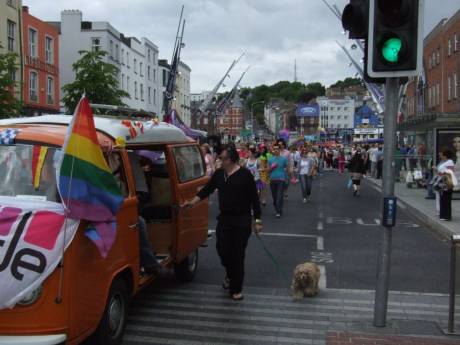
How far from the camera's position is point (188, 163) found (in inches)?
291

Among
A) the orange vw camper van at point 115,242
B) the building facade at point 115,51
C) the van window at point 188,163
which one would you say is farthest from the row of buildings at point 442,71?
the building facade at point 115,51

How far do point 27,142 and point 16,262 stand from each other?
975mm

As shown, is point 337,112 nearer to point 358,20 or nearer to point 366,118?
point 366,118

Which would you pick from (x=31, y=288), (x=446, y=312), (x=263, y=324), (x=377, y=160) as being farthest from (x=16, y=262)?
(x=377, y=160)

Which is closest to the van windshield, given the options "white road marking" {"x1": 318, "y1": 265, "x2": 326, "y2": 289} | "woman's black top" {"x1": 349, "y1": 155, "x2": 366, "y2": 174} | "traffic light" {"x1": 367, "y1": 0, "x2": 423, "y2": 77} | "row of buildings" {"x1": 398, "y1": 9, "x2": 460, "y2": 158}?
"traffic light" {"x1": 367, "y1": 0, "x2": 423, "y2": 77}

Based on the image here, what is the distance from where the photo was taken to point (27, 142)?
13.9ft

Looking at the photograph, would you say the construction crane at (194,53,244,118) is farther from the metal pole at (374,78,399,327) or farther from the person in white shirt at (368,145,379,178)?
the metal pole at (374,78,399,327)

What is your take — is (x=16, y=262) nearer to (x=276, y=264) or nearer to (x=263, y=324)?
(x=263, y=324)

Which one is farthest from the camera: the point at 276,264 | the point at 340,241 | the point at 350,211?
the point at 350,211

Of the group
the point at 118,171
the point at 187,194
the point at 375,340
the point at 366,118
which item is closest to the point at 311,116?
the point at 366,118

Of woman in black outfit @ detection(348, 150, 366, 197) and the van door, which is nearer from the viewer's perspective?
the van door

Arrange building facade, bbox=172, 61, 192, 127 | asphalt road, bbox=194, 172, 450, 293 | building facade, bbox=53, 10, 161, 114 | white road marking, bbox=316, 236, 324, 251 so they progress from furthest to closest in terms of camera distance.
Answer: building facade, bbox=172, 61, 192, 127, building facade, bbox=53, 10, 161, 114, white road marking, bbox=316, 236, 324, 251, asphalt road, bbox=194, 172, 450, 293

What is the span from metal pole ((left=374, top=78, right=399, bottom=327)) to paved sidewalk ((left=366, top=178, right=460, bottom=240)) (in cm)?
299

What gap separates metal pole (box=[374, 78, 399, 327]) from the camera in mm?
5449
